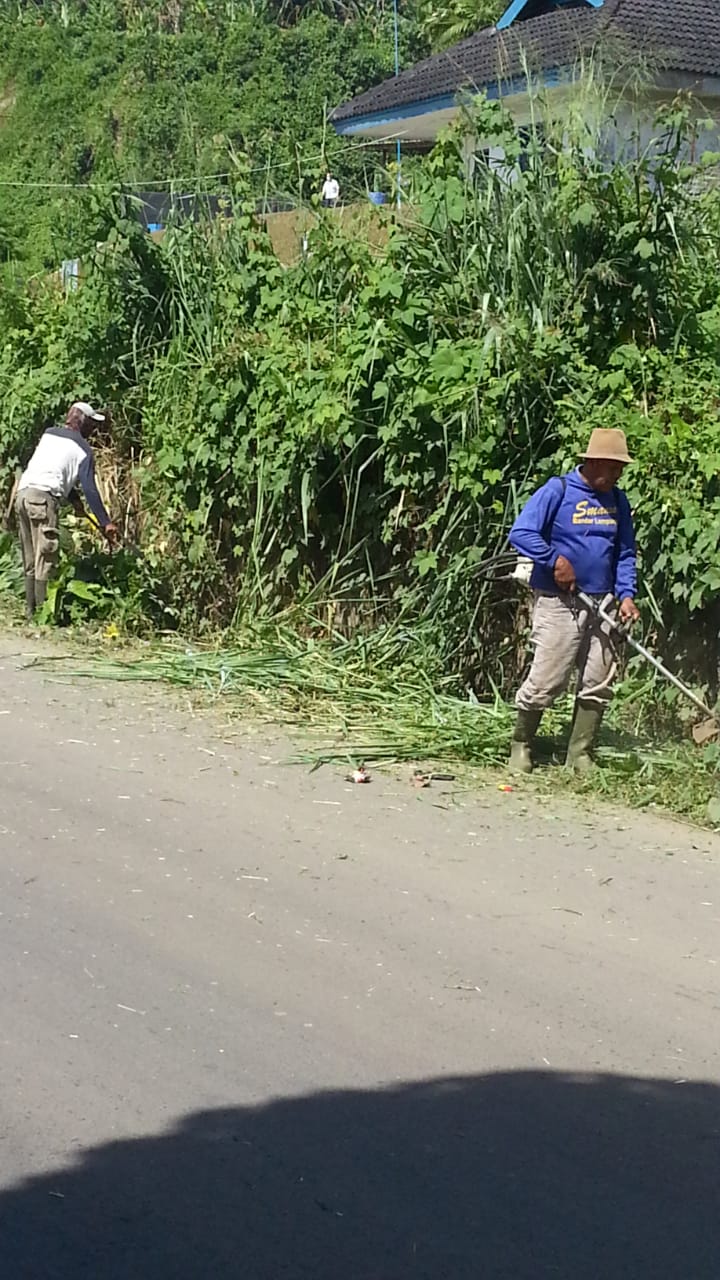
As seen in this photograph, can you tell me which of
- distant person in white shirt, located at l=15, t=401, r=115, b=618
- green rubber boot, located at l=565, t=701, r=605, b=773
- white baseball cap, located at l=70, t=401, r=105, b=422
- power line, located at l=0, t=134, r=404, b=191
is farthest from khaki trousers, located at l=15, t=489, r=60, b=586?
green rubber boot, located at l=565, t=701, r=605, b=773

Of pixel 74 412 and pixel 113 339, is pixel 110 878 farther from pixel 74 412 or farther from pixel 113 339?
pixel 113 339

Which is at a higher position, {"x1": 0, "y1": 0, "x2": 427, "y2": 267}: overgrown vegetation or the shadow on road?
{"x1": 0, "y1": 0, "x2": 427, "y2": 267}: overgrown vegetation

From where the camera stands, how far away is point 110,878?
6613 mm

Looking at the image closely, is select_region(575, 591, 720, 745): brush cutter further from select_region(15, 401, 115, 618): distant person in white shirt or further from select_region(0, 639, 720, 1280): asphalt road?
select_region(15, 401, 115, 618): distant person in white shirt

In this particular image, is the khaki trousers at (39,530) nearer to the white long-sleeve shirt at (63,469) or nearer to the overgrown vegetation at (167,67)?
the white long-sleeve shirt at (63,469)

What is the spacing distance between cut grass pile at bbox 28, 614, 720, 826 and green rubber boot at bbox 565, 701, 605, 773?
89 mm

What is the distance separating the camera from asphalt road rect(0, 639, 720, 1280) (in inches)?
154

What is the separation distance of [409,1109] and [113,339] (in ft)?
32.4

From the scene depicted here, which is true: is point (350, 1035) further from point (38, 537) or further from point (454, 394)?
point (38, 537)

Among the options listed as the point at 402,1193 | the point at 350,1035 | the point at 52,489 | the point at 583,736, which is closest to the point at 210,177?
the point at 52,489

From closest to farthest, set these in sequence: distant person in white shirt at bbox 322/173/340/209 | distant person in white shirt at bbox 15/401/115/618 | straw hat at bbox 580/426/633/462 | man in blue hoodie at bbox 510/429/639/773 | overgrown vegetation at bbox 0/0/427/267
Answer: straw hat at bbox 580/426/633/462
man in blue hoodie at bbox 510/429/639/773
distant person in white shirt at bbox 322/173/340/209
distant person in white shirt at bbox 15/401/115/618
overgrown vegetation at bbox 0/0/427/267

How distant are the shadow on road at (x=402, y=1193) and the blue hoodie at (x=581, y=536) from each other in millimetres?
3827

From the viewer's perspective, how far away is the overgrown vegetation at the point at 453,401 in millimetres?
9258

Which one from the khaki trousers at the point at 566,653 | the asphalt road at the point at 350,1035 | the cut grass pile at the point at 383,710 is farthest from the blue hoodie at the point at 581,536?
the asphalt road at the point at 350,1035
